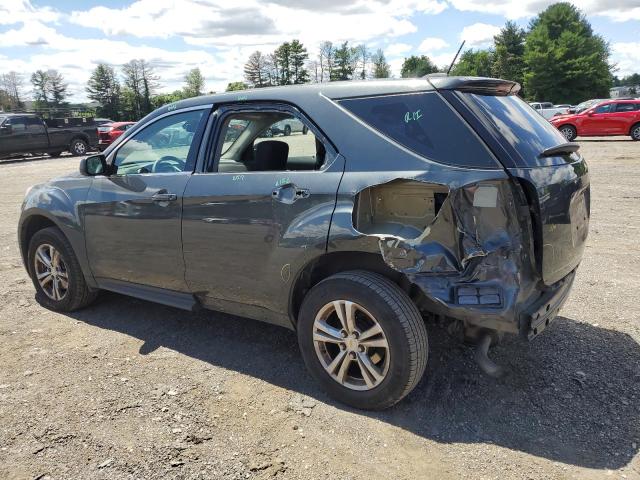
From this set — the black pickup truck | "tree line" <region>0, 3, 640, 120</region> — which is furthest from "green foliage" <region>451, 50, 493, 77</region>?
the black pickup truck

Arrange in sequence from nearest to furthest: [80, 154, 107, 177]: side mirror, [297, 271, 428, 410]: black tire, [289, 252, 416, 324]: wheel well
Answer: [297, 271, 428, 410]: black tire < [289, 252, 416, 324]: wheel well < [80, 154, 107, 177]: side mirror

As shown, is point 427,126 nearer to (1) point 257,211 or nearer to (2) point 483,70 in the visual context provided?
(1) point 257,211

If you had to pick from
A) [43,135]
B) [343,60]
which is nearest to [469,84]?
[43,135]

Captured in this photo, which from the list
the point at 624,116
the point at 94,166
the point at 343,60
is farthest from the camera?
the point at 343,60

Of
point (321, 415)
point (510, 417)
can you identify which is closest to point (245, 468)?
point (321, 415)

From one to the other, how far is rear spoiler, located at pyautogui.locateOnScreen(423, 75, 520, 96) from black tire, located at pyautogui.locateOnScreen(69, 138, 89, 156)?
23.3 meters

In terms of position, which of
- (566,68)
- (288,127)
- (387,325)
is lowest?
(387,325)

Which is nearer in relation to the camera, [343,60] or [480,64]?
[343,60]

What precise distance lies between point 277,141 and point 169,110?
2.89 ft

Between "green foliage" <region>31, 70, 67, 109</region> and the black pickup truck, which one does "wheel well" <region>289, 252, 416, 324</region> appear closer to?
the black pickup truck

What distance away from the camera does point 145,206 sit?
3.76 meters

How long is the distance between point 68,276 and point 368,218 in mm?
2922

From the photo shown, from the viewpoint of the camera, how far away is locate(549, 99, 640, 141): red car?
2080 cm

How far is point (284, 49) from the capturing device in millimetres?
86312
